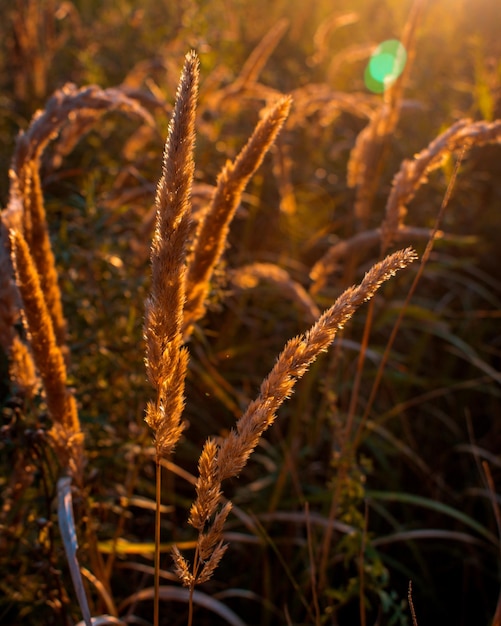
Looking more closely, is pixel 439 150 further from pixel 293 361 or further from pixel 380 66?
pixel 380 66

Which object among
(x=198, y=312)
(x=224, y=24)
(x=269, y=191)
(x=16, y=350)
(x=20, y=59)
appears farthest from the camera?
(x=269, y=191)

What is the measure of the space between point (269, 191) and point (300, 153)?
13.1 inches

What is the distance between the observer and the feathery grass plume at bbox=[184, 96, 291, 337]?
3.77 feet

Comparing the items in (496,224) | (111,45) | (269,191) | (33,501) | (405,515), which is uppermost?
(111,45)

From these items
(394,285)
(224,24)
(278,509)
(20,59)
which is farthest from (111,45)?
(278,509)

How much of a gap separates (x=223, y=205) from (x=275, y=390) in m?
0.50

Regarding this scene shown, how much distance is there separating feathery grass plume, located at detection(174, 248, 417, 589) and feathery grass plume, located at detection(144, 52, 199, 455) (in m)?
0.09

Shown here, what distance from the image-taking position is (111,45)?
4.16 meters

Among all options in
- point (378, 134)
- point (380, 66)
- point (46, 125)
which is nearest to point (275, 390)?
point (46, 125)

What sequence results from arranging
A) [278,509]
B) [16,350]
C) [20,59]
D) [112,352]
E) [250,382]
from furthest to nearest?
[20,59] → [250,382] → [278,509] → [112,352] → [16,350]

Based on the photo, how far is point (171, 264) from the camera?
886mm

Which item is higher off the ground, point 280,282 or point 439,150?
point 439,150

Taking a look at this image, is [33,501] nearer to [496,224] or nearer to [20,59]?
[20,59]

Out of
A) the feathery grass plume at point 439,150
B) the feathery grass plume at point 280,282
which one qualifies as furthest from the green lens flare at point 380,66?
the feathery grass plume at point 439,150
